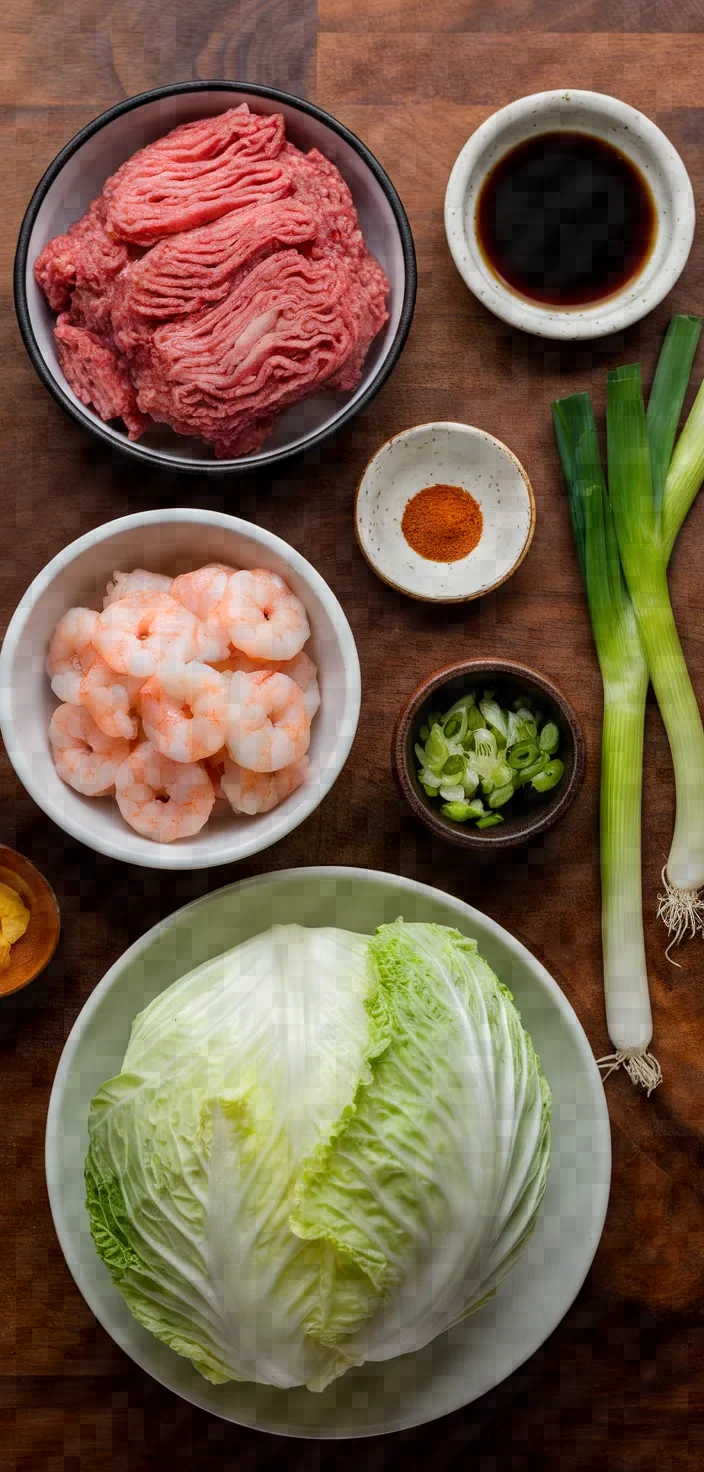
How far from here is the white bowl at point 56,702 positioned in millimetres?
2604

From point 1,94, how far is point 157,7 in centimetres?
50

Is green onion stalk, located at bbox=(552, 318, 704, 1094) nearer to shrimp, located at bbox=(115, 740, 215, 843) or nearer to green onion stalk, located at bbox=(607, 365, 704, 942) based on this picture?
green onion stalk, located at bbox=(607, 365, 704, 942)

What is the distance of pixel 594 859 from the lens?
10.5 feet

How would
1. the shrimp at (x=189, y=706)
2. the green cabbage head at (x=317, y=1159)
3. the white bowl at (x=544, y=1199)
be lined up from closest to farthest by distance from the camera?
the green cabbage head at (x=317, y=1159)
the shrimp at (x=189, y=706)
the white bowl at (x=544, y=1199)

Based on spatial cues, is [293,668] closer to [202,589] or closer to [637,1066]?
[202,589]

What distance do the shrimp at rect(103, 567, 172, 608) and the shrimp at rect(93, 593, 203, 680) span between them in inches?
4.1

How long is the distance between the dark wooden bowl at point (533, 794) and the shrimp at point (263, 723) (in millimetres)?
399

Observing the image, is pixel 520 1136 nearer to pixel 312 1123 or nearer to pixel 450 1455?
pixel 312 1123

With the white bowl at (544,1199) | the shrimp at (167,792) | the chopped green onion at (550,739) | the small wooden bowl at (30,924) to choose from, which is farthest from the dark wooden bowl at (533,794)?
the small wooden bowl at (30,924)

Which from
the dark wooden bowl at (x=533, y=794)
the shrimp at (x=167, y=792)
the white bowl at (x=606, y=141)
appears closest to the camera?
the shrimp at (x=167, y=792)

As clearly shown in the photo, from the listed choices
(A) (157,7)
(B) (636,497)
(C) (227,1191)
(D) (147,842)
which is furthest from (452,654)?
(A) (157,7)

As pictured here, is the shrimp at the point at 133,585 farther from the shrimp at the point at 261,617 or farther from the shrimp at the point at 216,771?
the shrimp at the point at 216,771

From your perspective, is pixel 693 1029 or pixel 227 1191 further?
pixel 693 1029

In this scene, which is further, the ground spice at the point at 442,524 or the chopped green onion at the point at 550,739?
the ground spice at the point at 442,524
